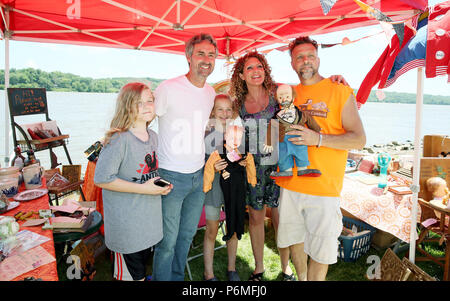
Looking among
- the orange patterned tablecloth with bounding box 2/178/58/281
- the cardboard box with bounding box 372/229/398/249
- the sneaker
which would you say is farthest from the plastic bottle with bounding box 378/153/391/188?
the orange patterned tablecloth with bounding box 2/178/58/281

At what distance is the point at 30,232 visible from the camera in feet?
5.63

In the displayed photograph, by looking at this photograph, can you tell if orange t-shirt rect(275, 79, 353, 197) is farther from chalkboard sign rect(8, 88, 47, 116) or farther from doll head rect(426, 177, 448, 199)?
chalkboard sign rect(8, 88, 47, 116)

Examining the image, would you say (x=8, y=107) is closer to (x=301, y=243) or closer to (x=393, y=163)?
(x=301, y=243)

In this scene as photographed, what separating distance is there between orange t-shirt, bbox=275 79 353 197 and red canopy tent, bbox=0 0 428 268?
5.33ft

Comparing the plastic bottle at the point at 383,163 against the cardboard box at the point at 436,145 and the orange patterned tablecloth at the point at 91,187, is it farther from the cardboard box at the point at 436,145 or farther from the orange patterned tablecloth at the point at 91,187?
the orange patterned tablecloth at the point at 91,187

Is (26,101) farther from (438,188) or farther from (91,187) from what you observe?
(438,188)

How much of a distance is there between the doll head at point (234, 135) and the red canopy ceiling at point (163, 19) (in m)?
2.26

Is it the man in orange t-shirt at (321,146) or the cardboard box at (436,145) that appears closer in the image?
the man in orange t-shirt at (321,146)

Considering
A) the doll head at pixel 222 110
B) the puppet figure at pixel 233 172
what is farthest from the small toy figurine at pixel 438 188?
the doll head at pixel 222 110

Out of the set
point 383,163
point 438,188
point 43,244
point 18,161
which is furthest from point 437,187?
point 18,161

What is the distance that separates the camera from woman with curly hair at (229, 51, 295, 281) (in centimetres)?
241

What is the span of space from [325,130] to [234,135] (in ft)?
2.60

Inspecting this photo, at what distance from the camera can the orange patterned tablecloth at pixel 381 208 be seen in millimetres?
2895
